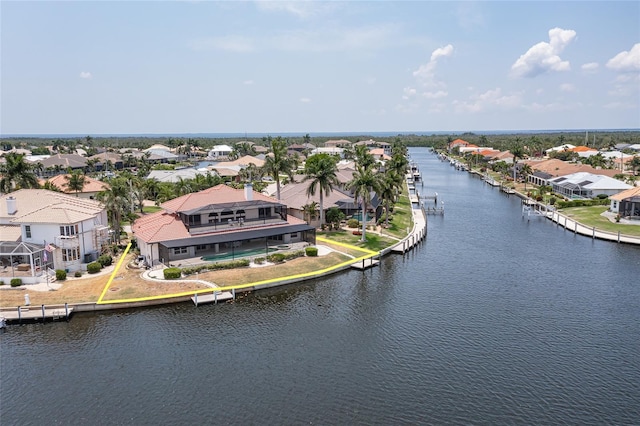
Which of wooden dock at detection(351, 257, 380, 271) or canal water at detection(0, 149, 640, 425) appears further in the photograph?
wooden dock at detection(351, 257, 380, 271)

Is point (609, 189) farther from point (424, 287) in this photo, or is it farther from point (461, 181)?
point (424, 287)

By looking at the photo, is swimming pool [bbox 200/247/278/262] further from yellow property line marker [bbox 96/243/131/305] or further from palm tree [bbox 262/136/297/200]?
palm tree [bbox 262/136/297/200]

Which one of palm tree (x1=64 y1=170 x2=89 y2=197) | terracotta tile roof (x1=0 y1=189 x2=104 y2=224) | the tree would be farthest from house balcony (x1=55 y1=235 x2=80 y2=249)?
palm tree (x1=64 y1=170 x2=89 y2=197)

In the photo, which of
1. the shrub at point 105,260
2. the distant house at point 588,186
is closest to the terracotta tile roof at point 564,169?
the distant house at point 588,186

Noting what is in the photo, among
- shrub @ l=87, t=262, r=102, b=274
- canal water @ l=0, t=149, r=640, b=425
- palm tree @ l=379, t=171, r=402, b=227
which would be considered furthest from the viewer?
palm tree @ l=379, t=171, r=402, b=227

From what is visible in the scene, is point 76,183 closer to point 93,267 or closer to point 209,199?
point 209,199

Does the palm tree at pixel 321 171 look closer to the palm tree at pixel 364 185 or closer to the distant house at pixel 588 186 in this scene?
the palm tree at pixel 364 185

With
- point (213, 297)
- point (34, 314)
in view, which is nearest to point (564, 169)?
point (213, 297)
